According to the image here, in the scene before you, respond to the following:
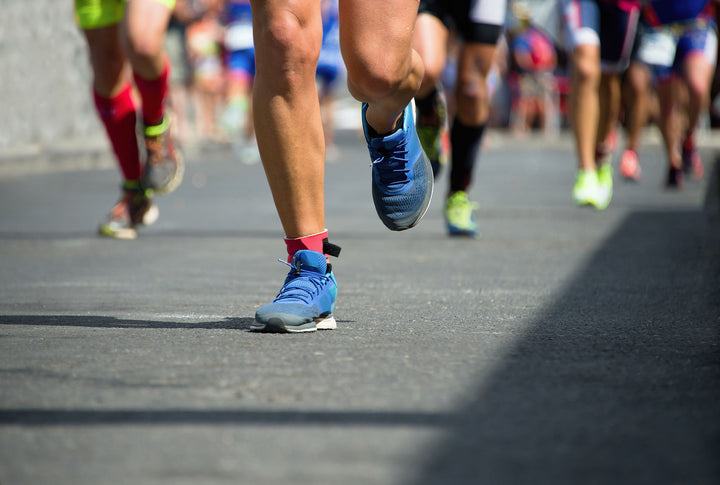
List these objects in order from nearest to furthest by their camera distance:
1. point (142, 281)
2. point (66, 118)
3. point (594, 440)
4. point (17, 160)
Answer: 1. point (594, 440)
2. point (142, 281)
3. point (17, 160)
4. point (66, 118)

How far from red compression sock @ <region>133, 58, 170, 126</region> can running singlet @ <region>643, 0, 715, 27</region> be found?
372cm

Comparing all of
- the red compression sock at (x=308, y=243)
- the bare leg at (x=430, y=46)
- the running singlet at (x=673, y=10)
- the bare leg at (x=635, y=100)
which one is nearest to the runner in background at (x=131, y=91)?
the bare leg at (x=430, y=46)

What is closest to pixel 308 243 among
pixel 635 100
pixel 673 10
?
pixel 673 10

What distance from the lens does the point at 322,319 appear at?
9.84ft

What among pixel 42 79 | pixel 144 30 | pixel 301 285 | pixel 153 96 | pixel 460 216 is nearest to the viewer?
pixel 301 285

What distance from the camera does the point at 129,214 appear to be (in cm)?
541

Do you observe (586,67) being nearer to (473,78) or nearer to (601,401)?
(473,78)

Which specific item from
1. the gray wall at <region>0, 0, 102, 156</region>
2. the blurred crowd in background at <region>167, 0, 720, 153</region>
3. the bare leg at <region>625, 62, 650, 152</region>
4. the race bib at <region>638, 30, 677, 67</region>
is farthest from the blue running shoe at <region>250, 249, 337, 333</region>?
the gray wall at <region>0, 0, 102, 156</region>

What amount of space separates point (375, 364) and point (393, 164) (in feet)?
2.96

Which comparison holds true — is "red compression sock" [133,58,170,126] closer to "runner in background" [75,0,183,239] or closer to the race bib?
"runner in background" [75,0,183,239]

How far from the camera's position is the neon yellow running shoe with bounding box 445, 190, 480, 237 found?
18.1 feet

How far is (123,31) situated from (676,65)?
4.72 metres

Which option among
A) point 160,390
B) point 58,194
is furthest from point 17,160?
point 160,390

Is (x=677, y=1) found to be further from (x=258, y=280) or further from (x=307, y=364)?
(x=307, y=364)
